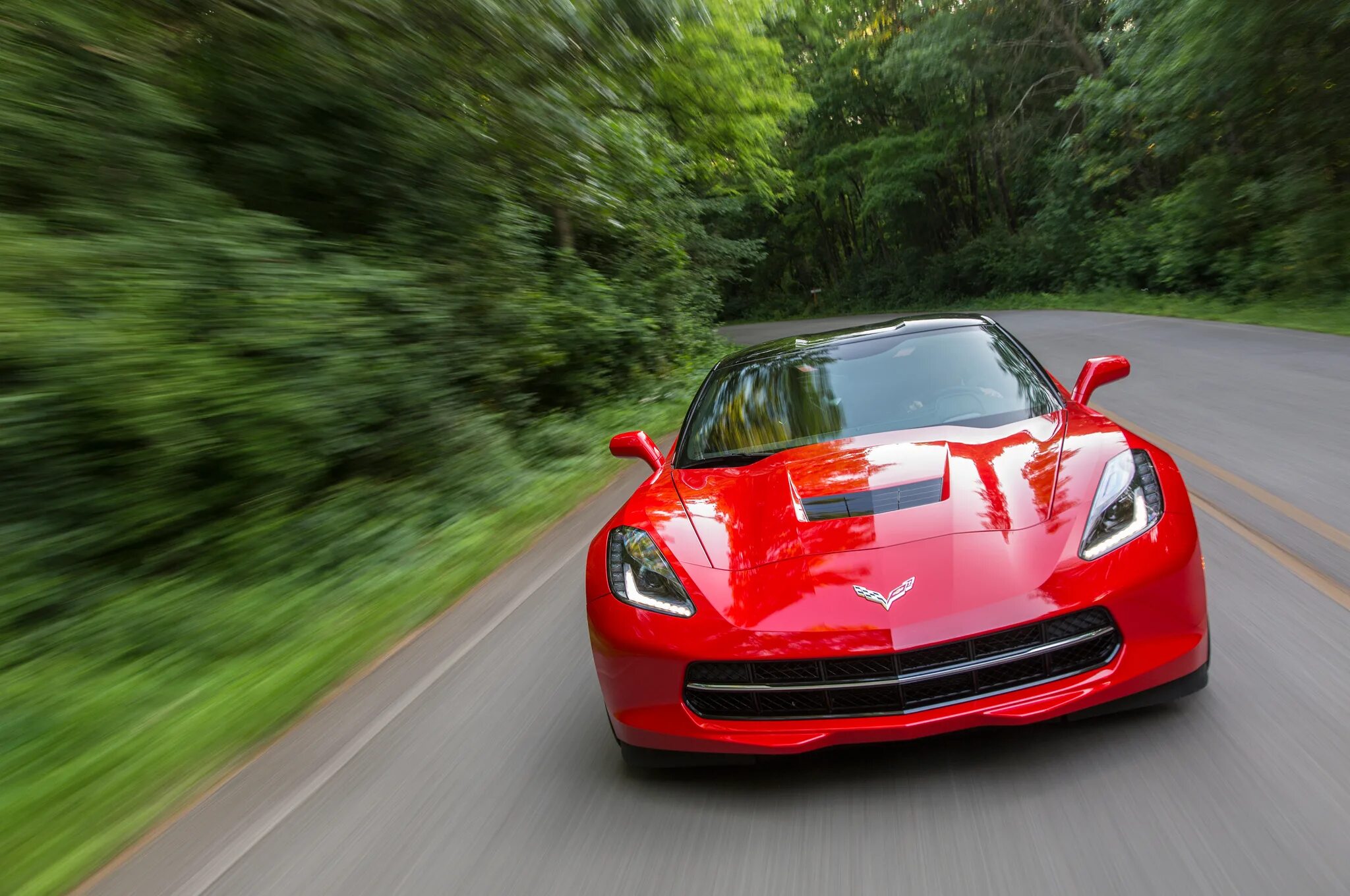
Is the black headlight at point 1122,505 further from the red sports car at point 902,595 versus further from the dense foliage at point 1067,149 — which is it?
the dense foliage at point 1067,149

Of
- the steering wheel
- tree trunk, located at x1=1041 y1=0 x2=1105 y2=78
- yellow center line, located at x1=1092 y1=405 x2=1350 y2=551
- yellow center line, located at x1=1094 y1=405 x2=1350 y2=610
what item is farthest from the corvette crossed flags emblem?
tree trunk, located at x1=1041 y1=0 x2=1105 y2=78

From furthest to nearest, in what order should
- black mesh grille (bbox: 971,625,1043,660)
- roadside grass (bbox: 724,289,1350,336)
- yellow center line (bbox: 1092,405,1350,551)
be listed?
roadside grass (bbox: 724,289,1350,336), yellow center line (bbox: 1092,405,1350,551), black mesh grille (bbox: 971,625,1043,660)

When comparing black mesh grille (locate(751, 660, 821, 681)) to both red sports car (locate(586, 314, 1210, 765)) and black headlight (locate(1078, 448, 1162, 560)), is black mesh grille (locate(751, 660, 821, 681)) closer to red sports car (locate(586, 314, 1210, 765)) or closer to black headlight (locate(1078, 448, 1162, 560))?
red sports car (locate(586, 314, 1210, 765))

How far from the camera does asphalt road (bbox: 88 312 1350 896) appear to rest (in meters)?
2.40

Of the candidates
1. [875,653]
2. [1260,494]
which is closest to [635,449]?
[875,653]

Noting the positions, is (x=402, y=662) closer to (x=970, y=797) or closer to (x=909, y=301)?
(x=970, y=797)

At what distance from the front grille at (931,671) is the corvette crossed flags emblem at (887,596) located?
0.15 meters

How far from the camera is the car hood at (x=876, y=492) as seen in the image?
121 inches

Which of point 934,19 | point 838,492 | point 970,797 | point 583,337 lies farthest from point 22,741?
point 934,19

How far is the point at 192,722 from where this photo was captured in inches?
154

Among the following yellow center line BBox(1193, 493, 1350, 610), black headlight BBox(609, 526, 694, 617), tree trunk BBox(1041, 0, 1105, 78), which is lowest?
yellow center line BBox(1193, 493, 1350, 610)

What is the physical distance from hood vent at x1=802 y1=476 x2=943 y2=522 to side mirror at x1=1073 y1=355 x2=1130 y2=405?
→ 1436 mm

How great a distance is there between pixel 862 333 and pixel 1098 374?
1.11 meters

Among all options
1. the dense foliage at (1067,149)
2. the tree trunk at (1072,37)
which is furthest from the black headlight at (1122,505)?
the tree trunk at (1072,37)
